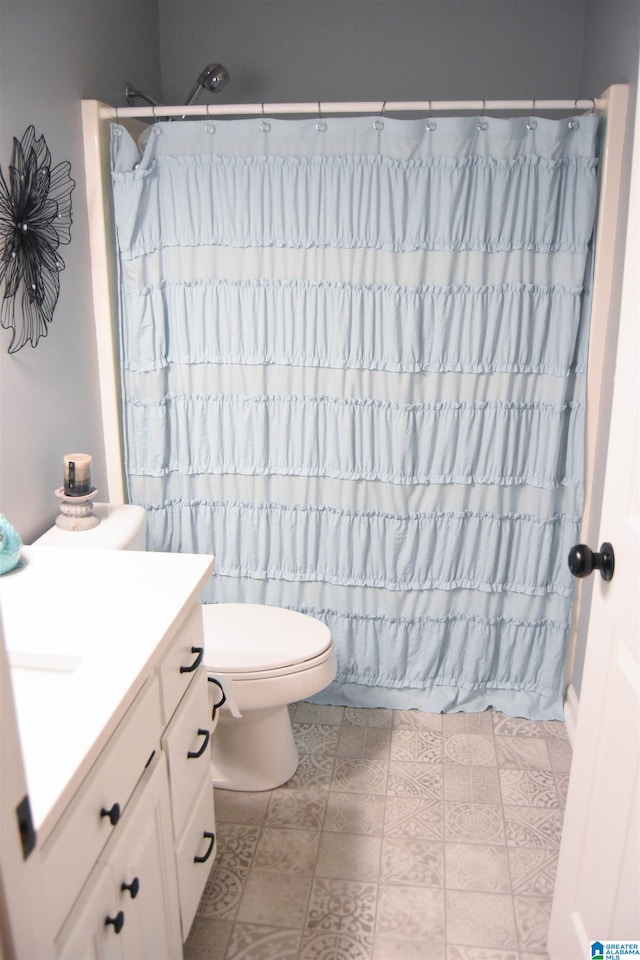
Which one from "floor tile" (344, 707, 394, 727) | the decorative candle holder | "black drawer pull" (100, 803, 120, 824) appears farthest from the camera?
"floor tile" (344, 707, 394, 727)

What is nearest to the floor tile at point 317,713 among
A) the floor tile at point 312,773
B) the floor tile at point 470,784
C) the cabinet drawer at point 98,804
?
the floor tile at point 312,773

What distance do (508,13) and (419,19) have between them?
264 millimetres

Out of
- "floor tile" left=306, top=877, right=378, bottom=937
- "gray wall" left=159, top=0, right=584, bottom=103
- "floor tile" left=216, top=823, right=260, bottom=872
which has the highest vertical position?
"gray wall" left=159, top=0, right=584, bottom=103

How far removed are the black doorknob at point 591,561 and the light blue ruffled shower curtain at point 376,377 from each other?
93cm

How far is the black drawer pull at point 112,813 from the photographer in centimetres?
108

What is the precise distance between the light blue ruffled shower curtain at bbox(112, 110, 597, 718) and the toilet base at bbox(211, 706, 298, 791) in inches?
16.5

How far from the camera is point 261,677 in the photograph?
196 centimetres

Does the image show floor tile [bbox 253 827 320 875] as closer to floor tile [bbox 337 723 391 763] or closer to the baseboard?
floor tile [bbox 337 723 391 763]

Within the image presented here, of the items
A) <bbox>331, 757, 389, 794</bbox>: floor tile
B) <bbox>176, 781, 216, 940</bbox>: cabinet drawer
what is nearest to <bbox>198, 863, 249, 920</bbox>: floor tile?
<bbox>176, 781, 216, 940</bbox>: cabinet drawer

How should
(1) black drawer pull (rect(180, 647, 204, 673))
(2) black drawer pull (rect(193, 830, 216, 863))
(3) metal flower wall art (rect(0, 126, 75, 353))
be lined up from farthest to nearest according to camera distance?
1. (3) metal flower wall art (rect(0, 126, 75, 353))
2. (2) black drawer pull (rect(193, 830, 216, 863))
3. (1) black drawer pull (rect(180, 647, 204, 673))

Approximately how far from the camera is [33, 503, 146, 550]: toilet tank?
6.22ft

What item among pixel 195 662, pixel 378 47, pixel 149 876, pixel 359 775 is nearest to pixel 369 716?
pixel 359 775

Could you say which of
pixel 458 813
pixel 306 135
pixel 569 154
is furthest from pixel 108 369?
pixel 458 813

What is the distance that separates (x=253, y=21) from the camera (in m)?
→ 2.42
